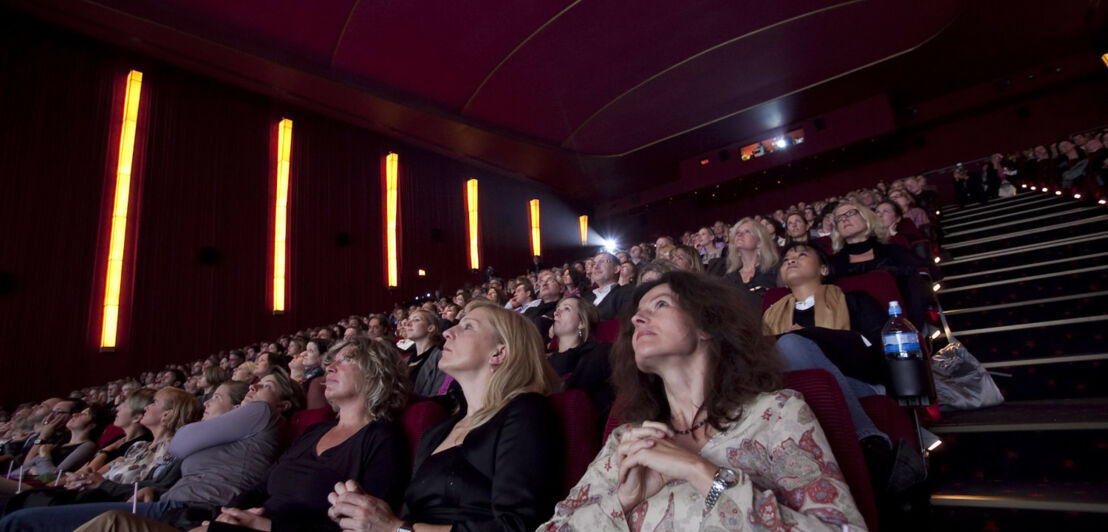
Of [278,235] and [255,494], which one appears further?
[278,235]

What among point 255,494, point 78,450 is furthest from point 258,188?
point 255,494

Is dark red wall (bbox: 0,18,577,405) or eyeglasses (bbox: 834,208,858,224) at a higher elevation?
dark red wall (bbox: 0,18,577,405)

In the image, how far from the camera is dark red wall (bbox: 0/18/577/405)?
6.02m

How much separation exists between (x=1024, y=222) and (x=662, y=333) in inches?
177

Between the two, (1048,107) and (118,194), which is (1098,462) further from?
(1048,107)

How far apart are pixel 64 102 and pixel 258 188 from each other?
7.05 ft

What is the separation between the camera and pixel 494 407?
1.47 meters

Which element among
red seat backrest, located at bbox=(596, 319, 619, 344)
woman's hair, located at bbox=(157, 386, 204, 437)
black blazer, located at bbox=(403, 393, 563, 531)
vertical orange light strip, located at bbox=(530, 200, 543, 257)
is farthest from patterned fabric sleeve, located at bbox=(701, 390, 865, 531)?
vertical orange light strip, located at bbox=(530, 200, 543, 257)

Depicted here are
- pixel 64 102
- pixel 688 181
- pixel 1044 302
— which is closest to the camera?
pixel 1044 302

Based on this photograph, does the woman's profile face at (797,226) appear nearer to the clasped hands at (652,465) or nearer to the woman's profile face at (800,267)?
the woman's profile face at (800,267)

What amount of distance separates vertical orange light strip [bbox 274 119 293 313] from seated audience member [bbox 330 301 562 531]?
694 centimetres

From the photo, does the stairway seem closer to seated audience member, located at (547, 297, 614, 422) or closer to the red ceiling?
seated audience member, located at (547, 297, 614, 422)

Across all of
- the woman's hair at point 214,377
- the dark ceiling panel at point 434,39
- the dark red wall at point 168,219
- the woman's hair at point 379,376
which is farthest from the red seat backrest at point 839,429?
the dark red wall at point 168,219

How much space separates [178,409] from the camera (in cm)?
247
